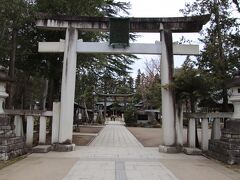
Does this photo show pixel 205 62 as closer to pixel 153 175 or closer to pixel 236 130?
pixel 236 130

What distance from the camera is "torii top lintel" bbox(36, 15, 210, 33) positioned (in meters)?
16.0

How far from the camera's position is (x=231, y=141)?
39.0ft

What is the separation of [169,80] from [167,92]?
57cm

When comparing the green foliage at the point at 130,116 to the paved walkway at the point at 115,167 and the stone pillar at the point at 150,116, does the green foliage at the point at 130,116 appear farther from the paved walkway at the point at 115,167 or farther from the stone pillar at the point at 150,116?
the paved walkway at the point at 115,167

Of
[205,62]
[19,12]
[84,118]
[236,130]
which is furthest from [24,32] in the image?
[84,118]

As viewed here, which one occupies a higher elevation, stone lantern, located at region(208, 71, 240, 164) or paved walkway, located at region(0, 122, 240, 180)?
stone lantern, located at region(208, 71, 240, 164)

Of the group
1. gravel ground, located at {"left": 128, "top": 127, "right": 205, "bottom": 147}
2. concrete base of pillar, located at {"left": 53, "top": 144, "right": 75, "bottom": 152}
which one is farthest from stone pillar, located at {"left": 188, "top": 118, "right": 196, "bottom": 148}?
concrete base of pillar, located at {"left": 53, "top": 144, "right": 75, "bottom": 152}

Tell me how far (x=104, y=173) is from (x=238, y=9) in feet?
32.8

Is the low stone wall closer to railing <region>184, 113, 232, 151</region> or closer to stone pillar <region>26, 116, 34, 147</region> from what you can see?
stone pillar <region>26, 116, 34, 147</region>

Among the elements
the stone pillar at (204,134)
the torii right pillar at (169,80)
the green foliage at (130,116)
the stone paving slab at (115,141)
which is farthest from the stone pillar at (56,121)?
the green foliage at (130,116)

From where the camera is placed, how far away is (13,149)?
1266 centimetres

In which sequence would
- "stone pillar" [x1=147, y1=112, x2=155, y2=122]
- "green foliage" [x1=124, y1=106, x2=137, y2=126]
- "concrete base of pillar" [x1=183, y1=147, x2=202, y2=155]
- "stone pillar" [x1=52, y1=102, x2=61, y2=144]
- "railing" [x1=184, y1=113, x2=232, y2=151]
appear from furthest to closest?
1. "stone pillar" [x1=147, y1=112, x2=155, y2=122]
2. "green foliage" [x1=124, y1=106, x2=137, y2=126]
3. "stone pillar" [x1=52, y1=102, x2=61, y2=144]
4. "railing" [x1=184, y1=113, x2=232, y2=151]
5. "concrete base of pillar" [x1=183, y1=147, x2=202, y2=155]

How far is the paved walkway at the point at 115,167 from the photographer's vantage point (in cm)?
949

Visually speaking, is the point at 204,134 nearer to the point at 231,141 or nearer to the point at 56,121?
the point at 231,141
